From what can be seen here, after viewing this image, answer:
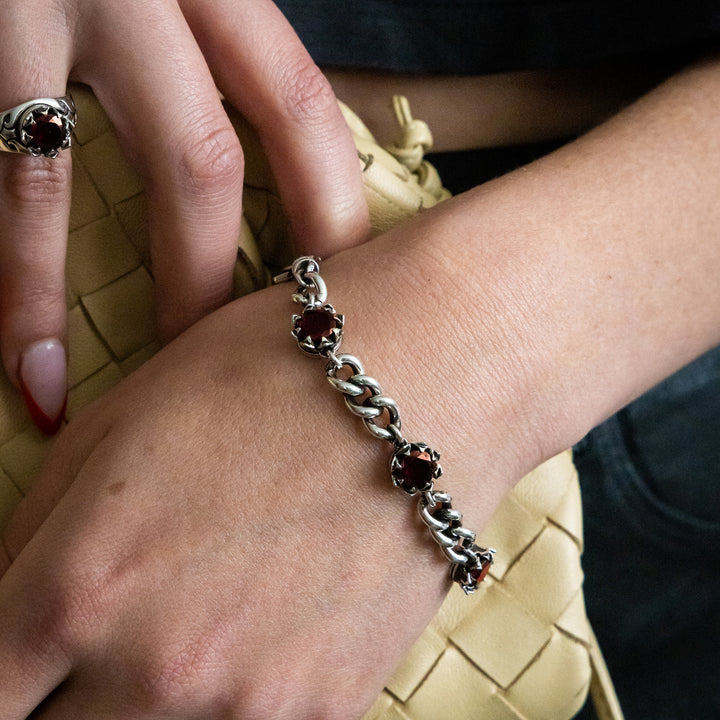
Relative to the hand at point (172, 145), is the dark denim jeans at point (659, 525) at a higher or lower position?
lower

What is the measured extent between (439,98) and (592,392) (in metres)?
0.41

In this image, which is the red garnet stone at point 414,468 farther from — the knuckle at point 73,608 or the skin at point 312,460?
the knuckle at point 73,608

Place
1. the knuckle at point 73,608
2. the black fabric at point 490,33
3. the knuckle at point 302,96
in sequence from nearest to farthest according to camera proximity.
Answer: the knuckle at point 73,608 → the knuckle at point 302,96 → the black fabric at point 490,33

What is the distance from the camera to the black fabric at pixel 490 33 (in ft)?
2.46

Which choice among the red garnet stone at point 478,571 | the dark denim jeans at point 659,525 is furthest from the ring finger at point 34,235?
the dark denim jeans at point 659,525

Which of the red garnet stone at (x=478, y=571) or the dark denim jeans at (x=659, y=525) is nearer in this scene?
the red garnet stone at (x=478, y=571)

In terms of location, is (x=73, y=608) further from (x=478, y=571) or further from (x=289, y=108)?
(x=289, y=108)

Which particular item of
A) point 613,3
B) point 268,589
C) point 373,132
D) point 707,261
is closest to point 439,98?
→ point 373,132

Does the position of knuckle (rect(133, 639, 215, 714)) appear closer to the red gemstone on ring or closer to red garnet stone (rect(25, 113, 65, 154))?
the red gemstone on ring

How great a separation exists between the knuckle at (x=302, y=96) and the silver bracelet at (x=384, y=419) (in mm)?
131

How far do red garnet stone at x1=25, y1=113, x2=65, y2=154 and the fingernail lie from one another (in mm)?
144

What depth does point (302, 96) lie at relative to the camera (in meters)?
0.57

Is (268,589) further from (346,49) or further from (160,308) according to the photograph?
(346,49)

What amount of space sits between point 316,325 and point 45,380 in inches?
8.8
